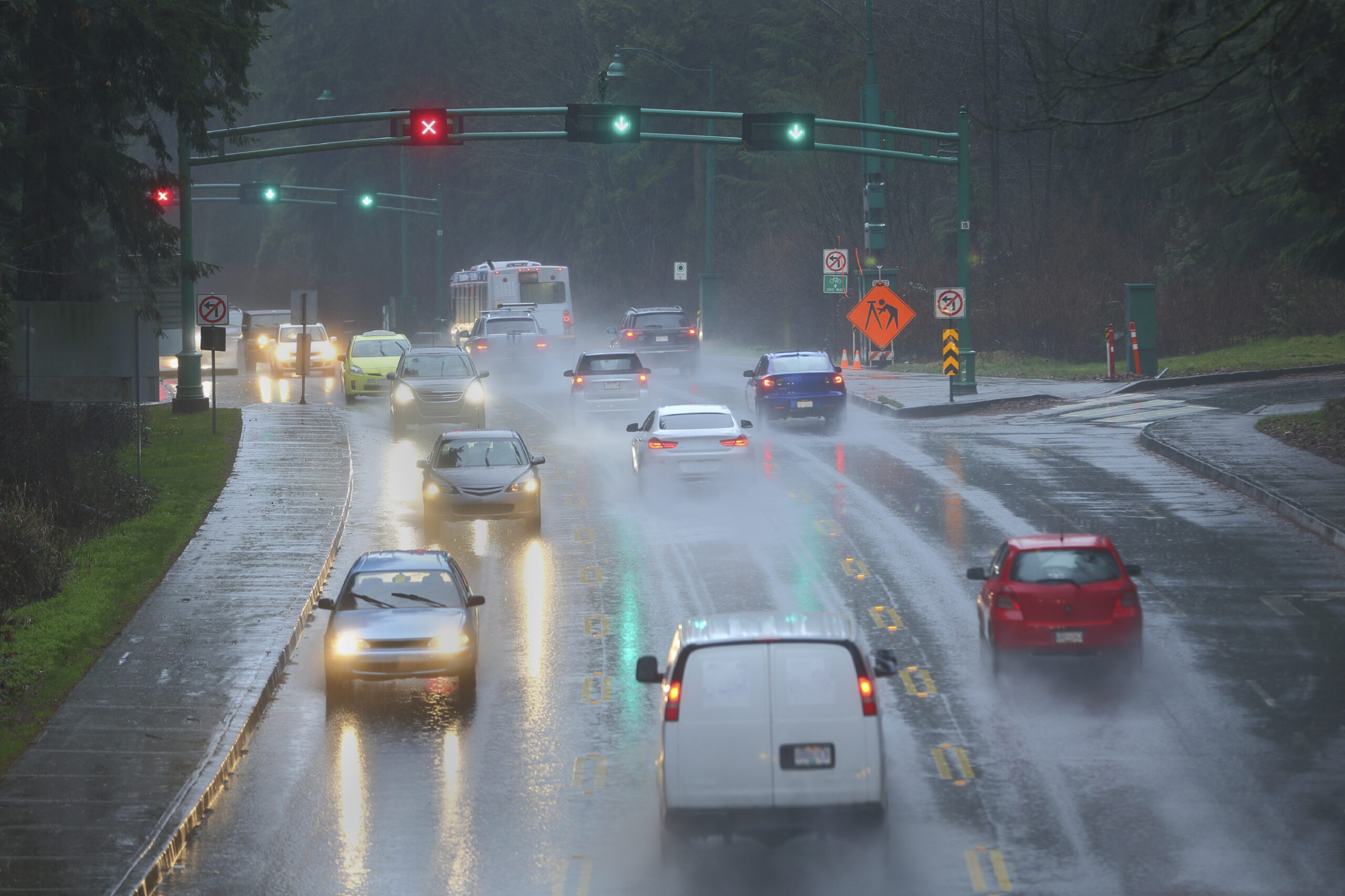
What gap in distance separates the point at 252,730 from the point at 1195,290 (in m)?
43.0

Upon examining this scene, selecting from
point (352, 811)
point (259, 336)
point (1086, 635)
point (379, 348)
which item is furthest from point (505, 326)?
point (352, 811)

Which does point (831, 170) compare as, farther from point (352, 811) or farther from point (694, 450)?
point (352, 811)

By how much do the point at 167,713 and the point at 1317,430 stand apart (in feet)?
73.2

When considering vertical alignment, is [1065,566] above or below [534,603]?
above

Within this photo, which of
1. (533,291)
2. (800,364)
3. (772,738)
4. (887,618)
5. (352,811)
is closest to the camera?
(772,738)

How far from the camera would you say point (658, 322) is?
1837 inches

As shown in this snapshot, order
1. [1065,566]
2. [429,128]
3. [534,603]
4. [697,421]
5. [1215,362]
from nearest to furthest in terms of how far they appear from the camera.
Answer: [1065,566]
[534,603]
[697,421]
[429,128]
[1215,362]

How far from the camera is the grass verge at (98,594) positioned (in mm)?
14164

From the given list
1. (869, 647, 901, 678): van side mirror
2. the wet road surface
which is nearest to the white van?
the wet road surface

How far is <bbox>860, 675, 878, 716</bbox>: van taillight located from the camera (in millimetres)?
9938

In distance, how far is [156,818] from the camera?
11.1 m

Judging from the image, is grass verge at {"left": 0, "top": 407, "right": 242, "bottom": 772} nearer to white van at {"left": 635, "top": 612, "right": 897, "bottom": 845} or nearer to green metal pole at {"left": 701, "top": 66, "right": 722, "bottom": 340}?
white van at {"left": 635, "top": 612, "right": 897, "bottom": 845}

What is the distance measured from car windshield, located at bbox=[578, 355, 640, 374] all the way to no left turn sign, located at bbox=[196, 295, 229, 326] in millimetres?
7720

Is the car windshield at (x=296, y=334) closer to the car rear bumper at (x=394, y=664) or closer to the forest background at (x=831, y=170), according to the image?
the forest background at (x=831, y=170)
